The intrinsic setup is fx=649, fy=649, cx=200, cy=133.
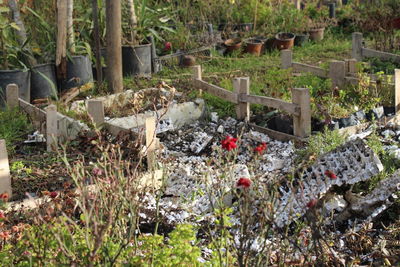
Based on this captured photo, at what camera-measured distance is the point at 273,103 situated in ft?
19.7

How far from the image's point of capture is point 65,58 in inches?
309

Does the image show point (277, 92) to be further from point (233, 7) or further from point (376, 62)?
point (233, 7)

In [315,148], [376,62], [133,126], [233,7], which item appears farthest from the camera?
[233,7]

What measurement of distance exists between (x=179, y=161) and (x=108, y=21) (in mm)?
2562

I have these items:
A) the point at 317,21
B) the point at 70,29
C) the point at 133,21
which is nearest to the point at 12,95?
the point at 70,29

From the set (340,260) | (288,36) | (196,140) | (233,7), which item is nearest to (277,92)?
(196,140)

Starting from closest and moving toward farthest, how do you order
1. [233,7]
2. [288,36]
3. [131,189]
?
1. [131,189]
2. [288,36]
3. [233,7]

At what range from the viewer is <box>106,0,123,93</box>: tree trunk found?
7.36 m

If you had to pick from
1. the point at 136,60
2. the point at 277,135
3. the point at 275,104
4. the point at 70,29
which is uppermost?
the point at 70,29

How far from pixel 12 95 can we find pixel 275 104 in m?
2.68

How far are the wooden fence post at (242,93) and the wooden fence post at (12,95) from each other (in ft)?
7.30

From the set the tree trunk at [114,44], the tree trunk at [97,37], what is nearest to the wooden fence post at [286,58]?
the tree trunk at [114,44]

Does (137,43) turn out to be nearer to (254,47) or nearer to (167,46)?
(167,46)

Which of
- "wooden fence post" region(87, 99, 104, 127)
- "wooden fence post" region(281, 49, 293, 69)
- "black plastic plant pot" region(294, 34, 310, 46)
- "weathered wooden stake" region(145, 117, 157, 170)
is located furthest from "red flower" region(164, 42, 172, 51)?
"weathered wooden stake" region(145, 117, 157, 170)
